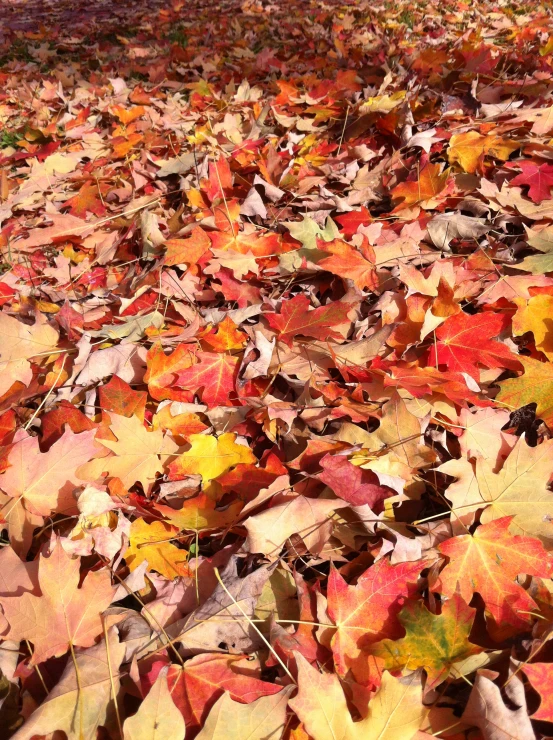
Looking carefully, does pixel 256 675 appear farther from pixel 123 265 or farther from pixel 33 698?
pixel 123 265

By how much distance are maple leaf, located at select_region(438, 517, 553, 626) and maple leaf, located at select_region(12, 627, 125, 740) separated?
64 cm

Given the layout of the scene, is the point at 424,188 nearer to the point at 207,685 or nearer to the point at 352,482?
the point at 352,482

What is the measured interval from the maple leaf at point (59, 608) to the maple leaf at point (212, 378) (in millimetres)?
528

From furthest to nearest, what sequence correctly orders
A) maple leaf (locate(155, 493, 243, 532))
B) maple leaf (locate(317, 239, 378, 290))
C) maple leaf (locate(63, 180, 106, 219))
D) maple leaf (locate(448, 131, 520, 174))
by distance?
maple leaf (locate(63, 180, 106, 219))
maple leaf (locate(448, 131, 520, 174))
maple leaf (locate(317, 239, 378, 290))
maple leaf (locate(155, 493, 243, 532))

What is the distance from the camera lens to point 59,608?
0.99 m

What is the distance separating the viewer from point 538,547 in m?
0.99

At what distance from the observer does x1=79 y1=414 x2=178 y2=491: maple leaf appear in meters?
1.23

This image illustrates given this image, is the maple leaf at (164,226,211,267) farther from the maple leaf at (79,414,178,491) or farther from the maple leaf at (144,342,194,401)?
the maple leaf at (79,414,178,491)

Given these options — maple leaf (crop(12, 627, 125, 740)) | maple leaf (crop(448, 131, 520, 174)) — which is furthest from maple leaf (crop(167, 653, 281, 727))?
maple leaf (crop(448, 131, 520, 174))

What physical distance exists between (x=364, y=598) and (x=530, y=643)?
30 cm

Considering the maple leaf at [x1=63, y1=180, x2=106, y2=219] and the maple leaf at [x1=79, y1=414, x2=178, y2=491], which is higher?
the maple leaf at [x1=63, y1=180, x2=106, y2=219]

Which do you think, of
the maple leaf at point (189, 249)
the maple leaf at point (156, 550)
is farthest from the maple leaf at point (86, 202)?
the maple leaf at point (156, 550)

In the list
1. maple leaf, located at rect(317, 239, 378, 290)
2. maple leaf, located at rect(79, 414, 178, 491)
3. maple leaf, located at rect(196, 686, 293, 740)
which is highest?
maple leaf, located at rect(317, 239, 378, 290)

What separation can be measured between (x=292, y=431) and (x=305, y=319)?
35cm
